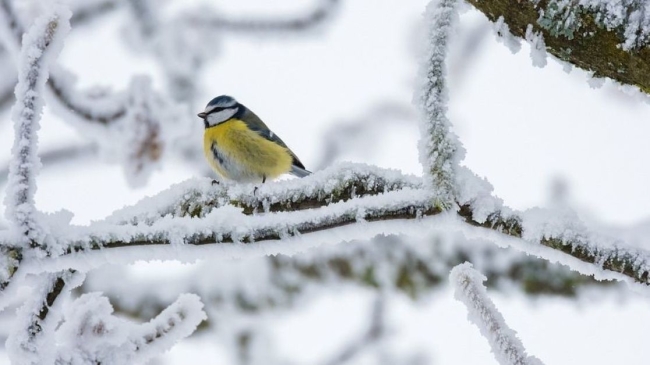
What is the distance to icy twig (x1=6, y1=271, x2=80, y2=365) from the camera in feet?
3.89

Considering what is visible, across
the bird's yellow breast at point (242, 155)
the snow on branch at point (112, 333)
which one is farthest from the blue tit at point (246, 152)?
the snow on branch at point (112, 333)

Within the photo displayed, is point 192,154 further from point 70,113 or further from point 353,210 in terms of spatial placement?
point 353,210

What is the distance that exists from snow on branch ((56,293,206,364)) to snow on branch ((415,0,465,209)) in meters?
0.46

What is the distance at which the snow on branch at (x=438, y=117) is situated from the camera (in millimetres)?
1173

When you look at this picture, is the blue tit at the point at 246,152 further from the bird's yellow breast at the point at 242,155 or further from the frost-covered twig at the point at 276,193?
the frost-covered twig at the point at 276,193

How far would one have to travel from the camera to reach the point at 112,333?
1.24 metres

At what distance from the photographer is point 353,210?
1.21m

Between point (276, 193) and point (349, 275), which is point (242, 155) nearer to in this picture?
point (349, 275)

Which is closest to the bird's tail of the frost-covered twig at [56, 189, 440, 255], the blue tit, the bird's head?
the blue tit

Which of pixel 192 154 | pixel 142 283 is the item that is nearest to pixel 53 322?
pixel 142 283

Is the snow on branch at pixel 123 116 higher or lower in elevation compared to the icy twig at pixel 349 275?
higher

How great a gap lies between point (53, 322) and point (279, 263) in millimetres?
2036

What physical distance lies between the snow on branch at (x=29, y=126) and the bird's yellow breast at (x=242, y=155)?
96.9 inches

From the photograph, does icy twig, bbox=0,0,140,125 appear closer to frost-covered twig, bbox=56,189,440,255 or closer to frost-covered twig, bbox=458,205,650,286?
frost-covered twig, bbox=56,189,440,255
